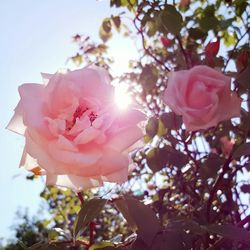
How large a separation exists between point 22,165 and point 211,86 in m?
0.34

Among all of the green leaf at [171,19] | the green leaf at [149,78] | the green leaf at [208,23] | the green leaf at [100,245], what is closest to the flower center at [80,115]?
the green leaf at [100,245]

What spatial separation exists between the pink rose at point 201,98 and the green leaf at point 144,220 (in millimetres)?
193

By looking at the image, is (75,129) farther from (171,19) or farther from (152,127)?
(171,19)

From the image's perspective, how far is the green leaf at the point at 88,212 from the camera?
0.74m

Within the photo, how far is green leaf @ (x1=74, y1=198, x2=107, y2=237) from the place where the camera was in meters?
0.74

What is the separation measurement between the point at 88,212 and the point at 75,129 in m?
0.18

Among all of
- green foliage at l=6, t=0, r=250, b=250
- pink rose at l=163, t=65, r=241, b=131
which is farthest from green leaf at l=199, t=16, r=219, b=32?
pink rose at l=163, t=65, r=241, b=131

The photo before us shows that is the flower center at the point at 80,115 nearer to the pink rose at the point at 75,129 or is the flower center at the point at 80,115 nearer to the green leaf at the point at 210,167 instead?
the pink rose at the point at 75,129

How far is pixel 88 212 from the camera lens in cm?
74

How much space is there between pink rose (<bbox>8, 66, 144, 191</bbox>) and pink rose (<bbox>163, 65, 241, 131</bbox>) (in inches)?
2.7

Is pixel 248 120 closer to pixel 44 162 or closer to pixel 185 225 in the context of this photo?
pixel 185 225

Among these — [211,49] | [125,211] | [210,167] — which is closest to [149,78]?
[210,167]

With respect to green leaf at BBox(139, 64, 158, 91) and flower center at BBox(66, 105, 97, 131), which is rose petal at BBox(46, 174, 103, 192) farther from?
green leaf at BBox(139, 64, 158, 91)

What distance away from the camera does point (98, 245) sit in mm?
792
